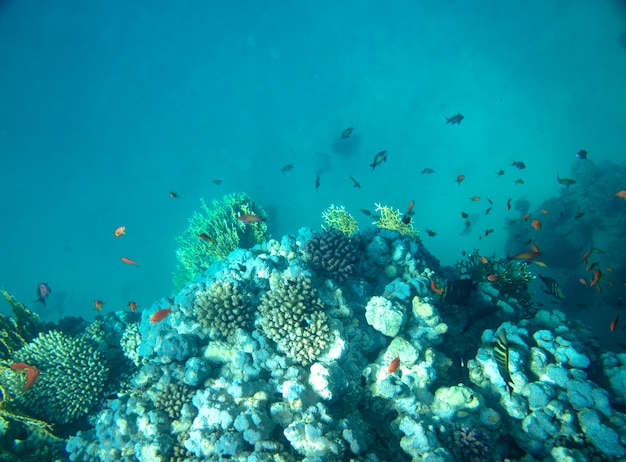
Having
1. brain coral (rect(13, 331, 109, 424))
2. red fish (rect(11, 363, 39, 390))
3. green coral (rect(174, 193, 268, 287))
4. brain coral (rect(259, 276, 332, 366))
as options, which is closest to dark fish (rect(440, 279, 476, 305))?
brain coral (rect(259, 276, 332, 366))

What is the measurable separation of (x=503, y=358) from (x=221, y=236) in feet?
28.2

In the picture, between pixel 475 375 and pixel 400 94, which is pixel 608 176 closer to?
pixel 475 375

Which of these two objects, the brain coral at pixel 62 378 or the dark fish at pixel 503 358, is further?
the brain coral at pixel 62 378

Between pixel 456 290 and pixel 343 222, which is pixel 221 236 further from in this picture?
pixel 456 290

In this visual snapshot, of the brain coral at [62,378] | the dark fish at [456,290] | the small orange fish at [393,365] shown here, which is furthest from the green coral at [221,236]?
the small orange fish at [393,365]

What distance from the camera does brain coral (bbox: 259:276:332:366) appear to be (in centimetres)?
493

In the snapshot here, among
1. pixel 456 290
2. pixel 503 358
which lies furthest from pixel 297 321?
pixel 503 358

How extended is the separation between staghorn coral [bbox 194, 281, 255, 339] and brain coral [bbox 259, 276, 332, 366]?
369 millimetres

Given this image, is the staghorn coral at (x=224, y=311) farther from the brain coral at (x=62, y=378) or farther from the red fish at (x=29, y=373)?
the red fish at (x=29, y=373)

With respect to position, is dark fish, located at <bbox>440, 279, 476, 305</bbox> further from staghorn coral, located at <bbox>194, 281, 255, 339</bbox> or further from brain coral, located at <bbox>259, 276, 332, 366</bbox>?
staghorn coral, located at <bbox>194, 281, 255, 339</bbox>

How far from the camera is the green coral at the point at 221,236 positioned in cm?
1038

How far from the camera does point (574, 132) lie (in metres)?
56.8

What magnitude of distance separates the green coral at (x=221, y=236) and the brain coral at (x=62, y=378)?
4.75m

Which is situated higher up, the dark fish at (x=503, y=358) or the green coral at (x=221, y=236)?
the green coral at (x=221, y=236)
